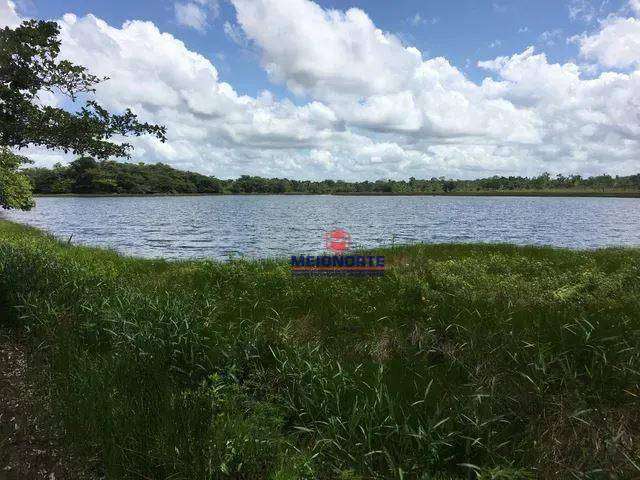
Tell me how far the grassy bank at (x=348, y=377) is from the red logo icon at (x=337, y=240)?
1658cm

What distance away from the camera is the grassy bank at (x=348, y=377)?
4.12 m

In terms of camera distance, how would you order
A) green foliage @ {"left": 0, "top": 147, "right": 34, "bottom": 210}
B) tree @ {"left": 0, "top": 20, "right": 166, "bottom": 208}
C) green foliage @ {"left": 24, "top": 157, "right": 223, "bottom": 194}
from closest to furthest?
1. tree @ {"left": 0, "top": 20, "right": 166, "bottom": 208}
2. green foliage @ {"left": 0, "top": 147, "right": 34, "bottom": 210}
3. green foliage @ {"left": 24, "top": 157, "right": 223, "bottom": 194}

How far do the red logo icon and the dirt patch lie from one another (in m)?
20.2

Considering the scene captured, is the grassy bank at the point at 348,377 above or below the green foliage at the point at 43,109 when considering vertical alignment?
below

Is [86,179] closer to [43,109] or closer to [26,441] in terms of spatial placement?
[43,109]

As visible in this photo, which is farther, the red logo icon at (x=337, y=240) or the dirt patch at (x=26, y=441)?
the red logo icon at (x=337, y=240)

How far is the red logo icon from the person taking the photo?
26422 mm

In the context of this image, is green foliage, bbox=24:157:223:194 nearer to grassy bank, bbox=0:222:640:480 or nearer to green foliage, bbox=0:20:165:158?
green foliage, bbox=0:20:165:158

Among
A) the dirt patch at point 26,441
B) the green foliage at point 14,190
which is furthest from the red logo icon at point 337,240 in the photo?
the green foliage at point 14,190

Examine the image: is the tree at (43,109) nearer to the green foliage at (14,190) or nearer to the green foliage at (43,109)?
the green foliage at (43,109)

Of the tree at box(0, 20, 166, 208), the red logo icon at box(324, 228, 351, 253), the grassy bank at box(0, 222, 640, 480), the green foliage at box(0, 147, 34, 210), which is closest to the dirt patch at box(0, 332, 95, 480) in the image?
the grassy bank at box(0, 222, 640, 480)

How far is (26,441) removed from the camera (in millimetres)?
4836

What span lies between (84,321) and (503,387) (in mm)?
7344

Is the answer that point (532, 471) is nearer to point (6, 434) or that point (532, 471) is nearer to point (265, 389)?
point (265, 389)
